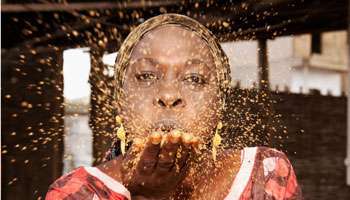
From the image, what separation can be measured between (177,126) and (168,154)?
11 cm

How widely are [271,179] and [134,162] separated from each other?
0.52 meters

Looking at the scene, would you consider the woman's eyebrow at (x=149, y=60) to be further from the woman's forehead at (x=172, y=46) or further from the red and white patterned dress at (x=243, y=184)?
the red and white patterned dress at (x=243, y=184)

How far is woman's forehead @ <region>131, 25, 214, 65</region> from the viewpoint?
2.33 metres

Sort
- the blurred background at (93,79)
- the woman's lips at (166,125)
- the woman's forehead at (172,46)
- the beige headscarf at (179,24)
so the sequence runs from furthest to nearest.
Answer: the blurred background at (93,79) < the beige headscarf at (179,24) < the woman's forehead at (172,46) < the woman's lips at (166,125)

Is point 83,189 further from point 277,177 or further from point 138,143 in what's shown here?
point 277,177

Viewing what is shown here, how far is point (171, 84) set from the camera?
7.57ft

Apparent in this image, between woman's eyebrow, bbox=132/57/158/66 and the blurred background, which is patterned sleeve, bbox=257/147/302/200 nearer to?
woman's eyebrow, bbox=132/57/158/66

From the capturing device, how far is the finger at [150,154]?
1990 mm

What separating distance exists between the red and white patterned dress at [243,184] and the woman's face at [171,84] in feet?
0.69

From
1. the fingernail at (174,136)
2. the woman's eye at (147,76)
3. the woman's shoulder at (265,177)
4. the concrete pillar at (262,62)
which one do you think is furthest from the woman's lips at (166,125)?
the concrete pillar at (262,62)

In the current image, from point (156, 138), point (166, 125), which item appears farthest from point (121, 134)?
point (156, 138)

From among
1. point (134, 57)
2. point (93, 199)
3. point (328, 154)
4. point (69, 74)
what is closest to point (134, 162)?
point (93, 199)

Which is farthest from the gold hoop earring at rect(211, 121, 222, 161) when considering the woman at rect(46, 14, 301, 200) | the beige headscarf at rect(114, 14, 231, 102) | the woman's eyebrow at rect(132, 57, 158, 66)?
the woman's eyebrow at rect(132, 57, 158, 66)

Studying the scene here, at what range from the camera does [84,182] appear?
7.91 feet
